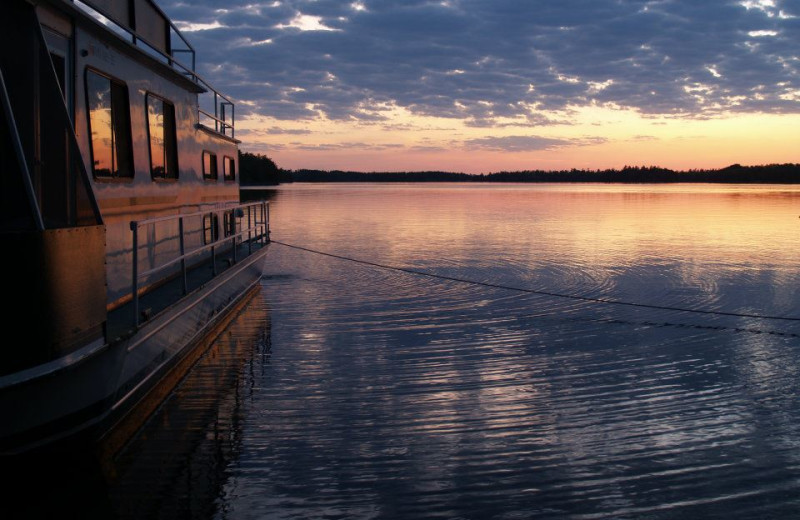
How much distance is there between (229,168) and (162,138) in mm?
4844

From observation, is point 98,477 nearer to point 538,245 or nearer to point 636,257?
point 636,257

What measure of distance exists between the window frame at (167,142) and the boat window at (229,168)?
357 cm

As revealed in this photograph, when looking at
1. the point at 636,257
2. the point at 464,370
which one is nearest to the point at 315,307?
the point at 464,370

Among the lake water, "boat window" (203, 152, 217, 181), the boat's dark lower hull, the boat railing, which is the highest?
"boat window" (203, 152, 217, 181)

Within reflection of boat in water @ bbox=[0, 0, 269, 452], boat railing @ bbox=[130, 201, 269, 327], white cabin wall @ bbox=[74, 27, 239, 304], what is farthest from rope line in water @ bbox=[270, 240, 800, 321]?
reflection of boat in water @ bbox=[0, 0, 269, 452]

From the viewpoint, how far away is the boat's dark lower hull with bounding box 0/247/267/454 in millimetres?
4109

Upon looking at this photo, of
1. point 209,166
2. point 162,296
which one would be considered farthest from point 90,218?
point 209,166

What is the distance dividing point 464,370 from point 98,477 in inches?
158

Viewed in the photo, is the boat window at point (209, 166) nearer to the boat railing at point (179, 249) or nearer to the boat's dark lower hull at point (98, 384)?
the boat railing at point (179, 249)

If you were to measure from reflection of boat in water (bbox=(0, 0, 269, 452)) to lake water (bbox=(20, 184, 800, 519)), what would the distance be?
65 centimetres

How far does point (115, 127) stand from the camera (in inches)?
262

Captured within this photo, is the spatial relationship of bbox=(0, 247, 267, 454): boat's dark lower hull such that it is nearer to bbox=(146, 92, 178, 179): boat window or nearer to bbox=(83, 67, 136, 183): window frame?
bbox=(83, 67, 136, 183): window frame

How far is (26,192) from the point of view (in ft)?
13.6

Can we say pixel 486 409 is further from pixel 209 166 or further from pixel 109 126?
pixel 209 166
